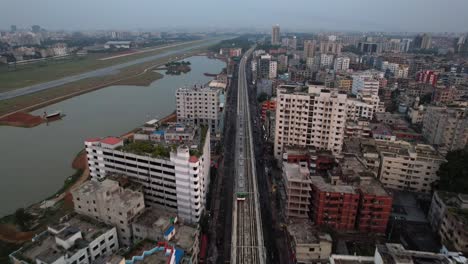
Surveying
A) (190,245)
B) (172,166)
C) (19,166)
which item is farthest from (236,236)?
(19,166)

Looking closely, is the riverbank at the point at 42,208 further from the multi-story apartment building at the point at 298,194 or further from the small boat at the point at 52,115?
the small boat at the point at 52,115

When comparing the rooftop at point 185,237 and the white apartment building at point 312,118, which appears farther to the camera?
the white apartment building at point 312,118

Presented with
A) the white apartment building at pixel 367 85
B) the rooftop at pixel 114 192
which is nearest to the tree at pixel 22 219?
the rooftop at pixel 114 192

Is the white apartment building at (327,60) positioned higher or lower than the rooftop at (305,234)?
higher

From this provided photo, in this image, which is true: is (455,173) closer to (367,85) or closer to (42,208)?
(367,85)

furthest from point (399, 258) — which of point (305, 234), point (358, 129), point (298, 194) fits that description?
point (358, 129)

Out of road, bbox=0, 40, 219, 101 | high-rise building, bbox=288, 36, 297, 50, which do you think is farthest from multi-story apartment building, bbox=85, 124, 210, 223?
high-rise building, bbox=288, 36, 297, 50

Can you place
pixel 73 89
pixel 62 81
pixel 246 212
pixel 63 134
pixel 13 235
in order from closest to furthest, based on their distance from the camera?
pixel 13 235 < pixel 246 212 < pixel 63 134 < pixel 73 89 < pixel 62 81
